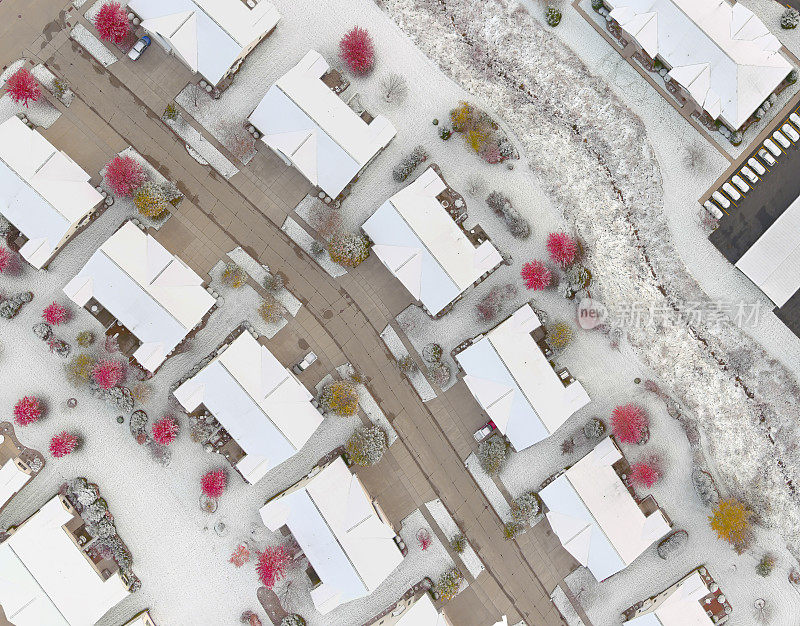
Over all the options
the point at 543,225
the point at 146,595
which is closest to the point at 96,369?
the point at 146,595

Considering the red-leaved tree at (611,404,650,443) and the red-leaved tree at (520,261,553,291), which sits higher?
the red-leaved tree at (520,261,553,291)

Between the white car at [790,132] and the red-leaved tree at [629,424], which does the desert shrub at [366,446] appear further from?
the white car at [790,132]

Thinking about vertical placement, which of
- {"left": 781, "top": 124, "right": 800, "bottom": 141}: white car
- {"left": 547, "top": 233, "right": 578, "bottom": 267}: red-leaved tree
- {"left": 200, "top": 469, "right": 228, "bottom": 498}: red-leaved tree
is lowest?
{"left": 200, "top": 469, "right": 228, "bottom": 498}: red-leaved tree

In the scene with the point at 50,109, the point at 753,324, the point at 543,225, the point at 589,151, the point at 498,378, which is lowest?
the point at 498,378

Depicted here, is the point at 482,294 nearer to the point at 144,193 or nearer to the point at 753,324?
the point at 753,324

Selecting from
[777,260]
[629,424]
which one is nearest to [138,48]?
[629,424]

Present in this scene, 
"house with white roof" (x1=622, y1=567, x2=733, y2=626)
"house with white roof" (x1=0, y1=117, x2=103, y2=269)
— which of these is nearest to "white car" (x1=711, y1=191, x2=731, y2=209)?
"house with white roof" (x1=622, y1=567, x2=733, y2=626)

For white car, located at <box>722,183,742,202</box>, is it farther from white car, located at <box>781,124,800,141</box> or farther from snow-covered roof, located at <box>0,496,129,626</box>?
snow-covered roof, located at <box>0,496,129,626</box>

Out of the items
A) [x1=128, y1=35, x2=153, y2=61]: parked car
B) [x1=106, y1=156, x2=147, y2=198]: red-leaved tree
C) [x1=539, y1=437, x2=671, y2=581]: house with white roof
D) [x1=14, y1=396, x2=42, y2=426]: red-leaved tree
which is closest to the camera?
[x1=106, y1=156, x2=147, y2=198]: red-leaved tree
